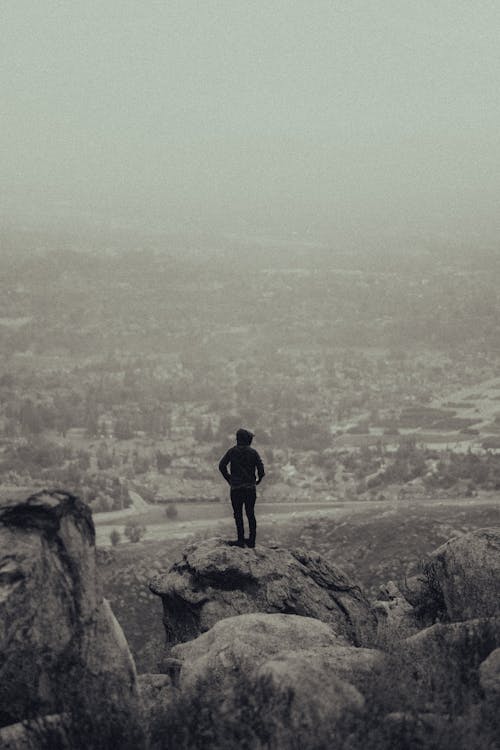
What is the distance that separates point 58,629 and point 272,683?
7.41ft

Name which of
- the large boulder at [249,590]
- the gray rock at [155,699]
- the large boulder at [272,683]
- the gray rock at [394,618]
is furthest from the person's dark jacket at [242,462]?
the gray rock at [155,699]

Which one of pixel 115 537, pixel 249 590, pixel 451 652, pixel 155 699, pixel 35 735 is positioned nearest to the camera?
pixel 35 735

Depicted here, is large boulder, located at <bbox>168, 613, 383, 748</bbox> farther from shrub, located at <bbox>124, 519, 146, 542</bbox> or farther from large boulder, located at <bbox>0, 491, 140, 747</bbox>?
shrub, located at <bbox>124, 519, 146, 542</bbox>

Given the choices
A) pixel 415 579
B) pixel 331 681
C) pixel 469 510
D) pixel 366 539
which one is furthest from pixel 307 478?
pixel 331 681

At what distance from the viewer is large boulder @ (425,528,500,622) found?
15781 mm

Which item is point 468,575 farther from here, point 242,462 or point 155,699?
point 155,699

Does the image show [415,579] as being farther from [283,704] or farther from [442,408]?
[442,408]

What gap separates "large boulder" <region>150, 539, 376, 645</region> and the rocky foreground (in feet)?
10.8

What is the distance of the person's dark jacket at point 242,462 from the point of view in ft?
53.5

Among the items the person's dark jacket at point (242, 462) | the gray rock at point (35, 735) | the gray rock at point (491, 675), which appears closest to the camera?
the gray rock at point (35, 735)

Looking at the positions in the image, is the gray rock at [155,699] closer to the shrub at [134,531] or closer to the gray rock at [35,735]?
the gray rock at [35,735]

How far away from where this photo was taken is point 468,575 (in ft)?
53.1

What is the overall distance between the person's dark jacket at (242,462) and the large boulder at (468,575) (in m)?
3.31

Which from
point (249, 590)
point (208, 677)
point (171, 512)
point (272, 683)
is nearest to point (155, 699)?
point (208, 677)
